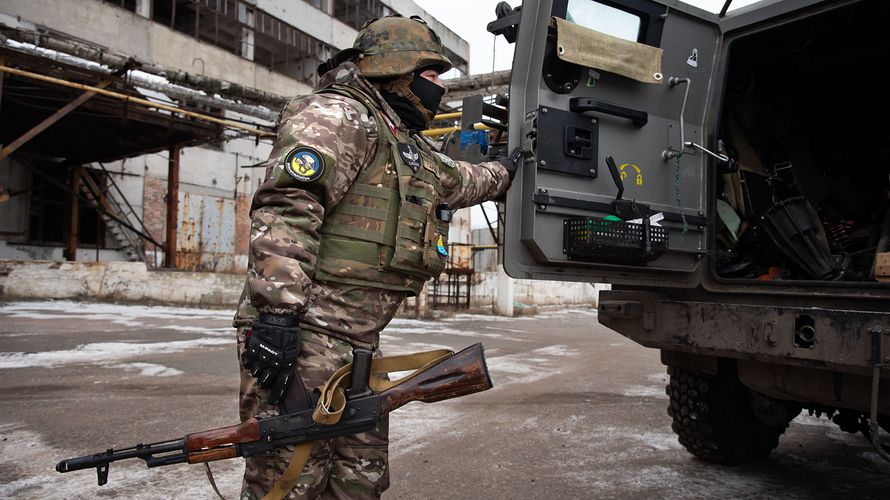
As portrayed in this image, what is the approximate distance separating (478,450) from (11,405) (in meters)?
3.31

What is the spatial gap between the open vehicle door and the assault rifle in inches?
24.6

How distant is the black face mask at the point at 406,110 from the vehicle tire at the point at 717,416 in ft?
6.62

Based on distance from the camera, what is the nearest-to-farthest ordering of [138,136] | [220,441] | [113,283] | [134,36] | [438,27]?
[220,441] → [113,283] → [138,136] → [134,36] → [438,27]

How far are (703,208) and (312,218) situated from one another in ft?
6.51

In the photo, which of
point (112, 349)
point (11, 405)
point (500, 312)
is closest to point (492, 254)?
point (500, 312)

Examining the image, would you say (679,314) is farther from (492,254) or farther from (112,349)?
(492,254)

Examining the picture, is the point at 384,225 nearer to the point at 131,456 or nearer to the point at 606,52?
the point at 131,456

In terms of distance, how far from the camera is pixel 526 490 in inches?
114

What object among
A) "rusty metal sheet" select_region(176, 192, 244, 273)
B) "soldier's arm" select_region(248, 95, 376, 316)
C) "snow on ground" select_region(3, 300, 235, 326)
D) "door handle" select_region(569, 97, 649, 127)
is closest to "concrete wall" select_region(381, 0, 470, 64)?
"rusty metal sheet" select_region(176, 192, 244, 273)

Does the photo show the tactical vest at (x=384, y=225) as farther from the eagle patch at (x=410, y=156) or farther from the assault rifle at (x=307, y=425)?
the assault rifle at (x=307, y=425)

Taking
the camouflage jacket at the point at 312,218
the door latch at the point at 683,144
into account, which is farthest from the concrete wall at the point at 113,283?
the door latch at the point at 683,144

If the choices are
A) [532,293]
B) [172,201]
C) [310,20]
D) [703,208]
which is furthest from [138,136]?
[703,208]

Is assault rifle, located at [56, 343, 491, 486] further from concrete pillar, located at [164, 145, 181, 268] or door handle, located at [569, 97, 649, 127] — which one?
concrete pillar, located at [164, 145, 181, 268]

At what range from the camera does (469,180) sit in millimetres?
2518
